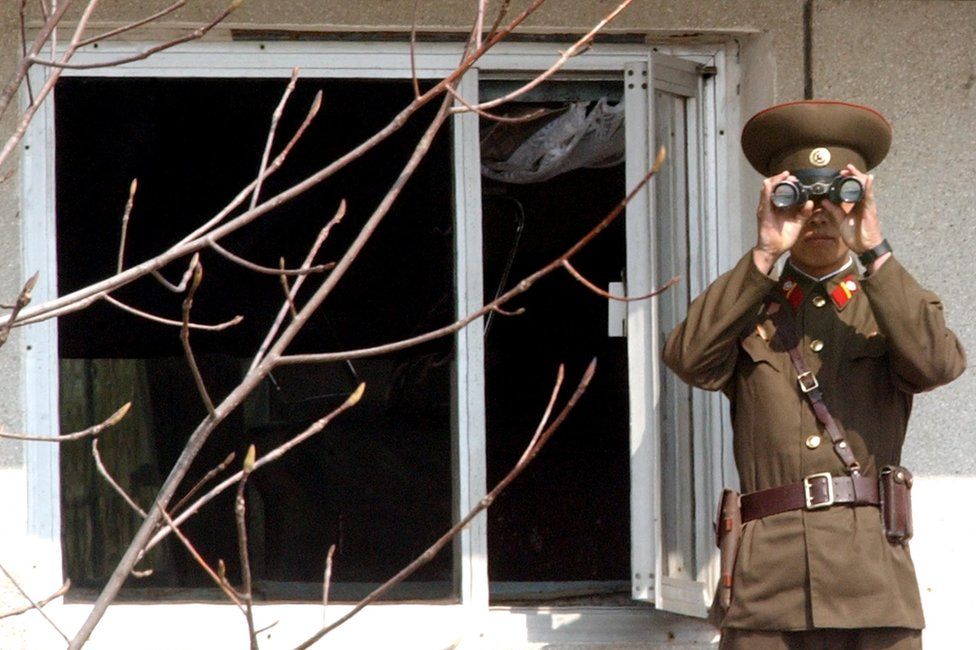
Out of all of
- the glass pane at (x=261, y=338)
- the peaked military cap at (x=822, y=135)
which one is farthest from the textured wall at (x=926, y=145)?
the glass pane at (x=261, y=338)

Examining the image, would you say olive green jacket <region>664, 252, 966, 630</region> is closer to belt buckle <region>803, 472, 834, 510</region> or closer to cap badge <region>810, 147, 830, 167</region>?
belt buckle <region>803, 472, 834, 510</region>

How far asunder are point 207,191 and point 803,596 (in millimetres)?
2047

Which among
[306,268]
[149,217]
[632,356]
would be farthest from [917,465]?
[306,268]

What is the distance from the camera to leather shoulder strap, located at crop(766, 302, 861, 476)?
3.19 meters

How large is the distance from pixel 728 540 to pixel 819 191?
74 cm

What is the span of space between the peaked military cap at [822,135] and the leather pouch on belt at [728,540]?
27.5 inches

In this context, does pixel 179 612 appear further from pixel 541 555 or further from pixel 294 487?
pixel 541 555

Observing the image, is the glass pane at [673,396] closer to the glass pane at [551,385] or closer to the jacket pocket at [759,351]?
the glass pane at [551,385]

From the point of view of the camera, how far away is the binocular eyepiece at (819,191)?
3.07 metres

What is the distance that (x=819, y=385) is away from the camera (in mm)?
3240

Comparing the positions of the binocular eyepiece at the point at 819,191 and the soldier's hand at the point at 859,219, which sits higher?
the binocular eyepiece at the point at 819,191

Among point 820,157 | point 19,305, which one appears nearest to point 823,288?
point 820,157

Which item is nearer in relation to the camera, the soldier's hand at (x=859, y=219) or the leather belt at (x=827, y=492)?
the soldier's hand at (x=859, y=219)

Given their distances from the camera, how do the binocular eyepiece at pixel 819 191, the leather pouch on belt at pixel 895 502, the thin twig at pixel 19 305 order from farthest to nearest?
the leather pouch on belt at pixel 895 502
the binocular eyepiece at pixel 819 191
the thin twig at pixel 19 305
